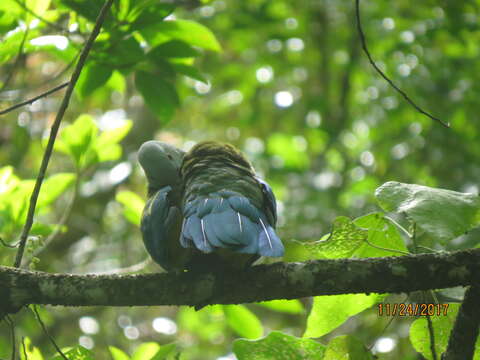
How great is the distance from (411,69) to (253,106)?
154 cm

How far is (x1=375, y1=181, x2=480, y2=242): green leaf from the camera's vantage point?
4.98ft

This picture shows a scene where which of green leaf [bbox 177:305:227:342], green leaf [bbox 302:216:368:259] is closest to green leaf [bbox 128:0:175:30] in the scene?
green leaf [bbox 302:216:368:259]

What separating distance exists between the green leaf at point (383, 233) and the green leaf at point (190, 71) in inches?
40.8

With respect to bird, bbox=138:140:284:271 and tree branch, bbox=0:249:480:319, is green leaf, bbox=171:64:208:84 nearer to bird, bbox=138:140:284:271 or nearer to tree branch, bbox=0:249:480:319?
bird, bbox=138:140:284:271

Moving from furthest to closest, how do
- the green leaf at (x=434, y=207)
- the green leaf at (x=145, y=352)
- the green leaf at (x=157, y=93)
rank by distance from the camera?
1. the green leaf at (x=157, y=93)
2. the green leaf at (x=145, y=352)
3. the green leaf at (x=434, y=207)

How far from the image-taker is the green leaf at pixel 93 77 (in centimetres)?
245

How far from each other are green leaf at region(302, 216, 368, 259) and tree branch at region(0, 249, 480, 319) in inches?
2.0

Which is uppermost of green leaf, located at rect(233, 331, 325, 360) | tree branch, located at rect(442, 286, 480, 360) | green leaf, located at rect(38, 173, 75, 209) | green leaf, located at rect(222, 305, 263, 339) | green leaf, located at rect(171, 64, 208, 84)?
green leaf, located at rect(171, 64, 208, 84)

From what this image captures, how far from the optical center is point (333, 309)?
73.2 inches

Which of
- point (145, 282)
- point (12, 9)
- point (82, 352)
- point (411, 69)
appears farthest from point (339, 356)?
point (411, 69)

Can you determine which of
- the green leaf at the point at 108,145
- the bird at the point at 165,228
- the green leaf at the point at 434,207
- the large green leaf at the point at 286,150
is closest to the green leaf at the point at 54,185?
the green leaf at the point at 108,145

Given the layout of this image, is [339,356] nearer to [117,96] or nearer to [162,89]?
[162,89]

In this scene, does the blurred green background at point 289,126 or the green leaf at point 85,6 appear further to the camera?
the blurred green background at point 289,126

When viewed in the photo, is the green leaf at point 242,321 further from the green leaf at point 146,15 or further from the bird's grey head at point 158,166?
the green leaf at point 146,15
